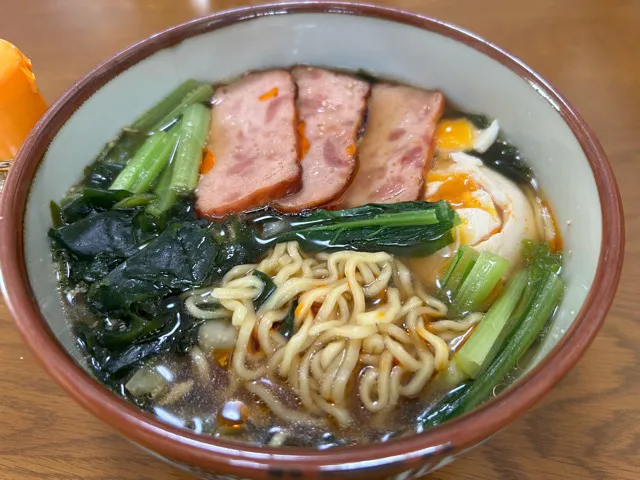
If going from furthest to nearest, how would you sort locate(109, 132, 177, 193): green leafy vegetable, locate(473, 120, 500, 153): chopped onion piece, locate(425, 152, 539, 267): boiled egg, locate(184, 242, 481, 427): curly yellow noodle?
1. locate(473, 120, 500, 153): chopped onion piece
2. locate(109, 132, 177, 193): green leafy vegetable
3. locate(425, 152, 539, 267): boiled egg
4. locate(184, 242, 481, 427): curly yellow noodle

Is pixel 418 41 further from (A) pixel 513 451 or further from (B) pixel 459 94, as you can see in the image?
(A) pixel 513 451

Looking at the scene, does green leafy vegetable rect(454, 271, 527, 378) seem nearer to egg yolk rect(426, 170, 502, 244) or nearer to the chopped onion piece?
egg yolk rect(426, 170, 502, 244)

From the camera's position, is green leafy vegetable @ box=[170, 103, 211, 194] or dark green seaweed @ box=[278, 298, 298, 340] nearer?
dark green seaweed @ box=[278, 298, 298, 340]

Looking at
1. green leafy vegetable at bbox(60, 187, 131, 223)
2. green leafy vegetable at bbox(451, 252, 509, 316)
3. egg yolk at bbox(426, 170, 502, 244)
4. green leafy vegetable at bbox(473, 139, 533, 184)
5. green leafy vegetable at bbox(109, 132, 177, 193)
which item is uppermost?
green leafy vegetable at bbox(473, 139, 533, 184)

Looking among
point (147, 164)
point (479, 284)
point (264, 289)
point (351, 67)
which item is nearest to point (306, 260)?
point (264, 289)

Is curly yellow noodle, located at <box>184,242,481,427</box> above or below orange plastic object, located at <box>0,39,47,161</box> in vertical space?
below

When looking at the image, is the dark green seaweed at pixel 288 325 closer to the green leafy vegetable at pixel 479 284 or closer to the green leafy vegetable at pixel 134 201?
the green leafy vegetable at pixel 479 284

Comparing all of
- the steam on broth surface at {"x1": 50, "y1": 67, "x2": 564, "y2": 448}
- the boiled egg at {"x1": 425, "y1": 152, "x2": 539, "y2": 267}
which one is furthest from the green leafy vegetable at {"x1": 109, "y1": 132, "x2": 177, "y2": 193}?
the boiled egg at {"x1": 425, "y1": 152, "x2": 539, "y2": 267}

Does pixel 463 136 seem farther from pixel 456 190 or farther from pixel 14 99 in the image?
pixel 14 99
